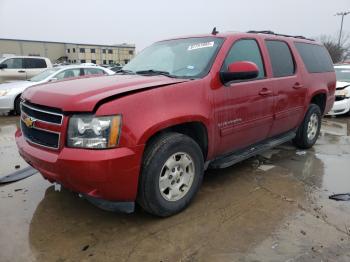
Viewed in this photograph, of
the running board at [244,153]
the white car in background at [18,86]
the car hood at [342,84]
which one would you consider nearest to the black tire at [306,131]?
the running board at [244,153]

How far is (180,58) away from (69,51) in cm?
8317

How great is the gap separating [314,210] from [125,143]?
217 centimetres

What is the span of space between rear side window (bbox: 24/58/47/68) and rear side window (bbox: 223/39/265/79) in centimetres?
1227

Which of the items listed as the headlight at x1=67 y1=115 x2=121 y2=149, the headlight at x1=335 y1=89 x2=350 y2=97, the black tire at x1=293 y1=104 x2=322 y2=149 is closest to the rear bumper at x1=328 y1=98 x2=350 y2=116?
the headlight at x1=335 y1=89 x2=350 y2=97

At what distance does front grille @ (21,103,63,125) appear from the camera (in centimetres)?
288

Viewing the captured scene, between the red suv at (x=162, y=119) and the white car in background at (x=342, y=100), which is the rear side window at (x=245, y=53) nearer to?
the red suv at (x=162, y=119)

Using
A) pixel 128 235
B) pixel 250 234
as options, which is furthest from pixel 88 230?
pixel 250 234

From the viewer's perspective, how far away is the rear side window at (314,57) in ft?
17.6

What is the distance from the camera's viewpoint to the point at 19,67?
14.1m

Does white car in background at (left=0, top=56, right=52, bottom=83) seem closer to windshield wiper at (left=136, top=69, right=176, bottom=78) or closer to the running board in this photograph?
windshield wiper at (left=136, top=69, right=176, bottom=78)

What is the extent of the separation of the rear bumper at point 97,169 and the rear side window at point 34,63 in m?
12.5

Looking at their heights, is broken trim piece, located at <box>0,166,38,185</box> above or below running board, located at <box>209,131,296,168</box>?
below

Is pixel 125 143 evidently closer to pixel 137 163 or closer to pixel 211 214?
pixel 137 163

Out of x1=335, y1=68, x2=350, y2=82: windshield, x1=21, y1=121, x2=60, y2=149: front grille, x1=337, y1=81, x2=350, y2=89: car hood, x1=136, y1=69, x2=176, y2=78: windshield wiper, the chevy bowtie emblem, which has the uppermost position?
x1=136, y1=69, x2=176, y2=78: windshield wiper
